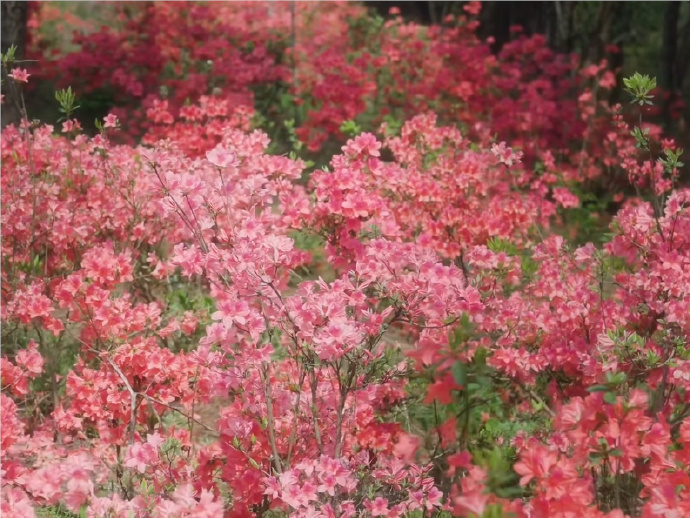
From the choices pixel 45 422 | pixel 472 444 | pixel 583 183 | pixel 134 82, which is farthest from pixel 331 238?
pixel 134 82

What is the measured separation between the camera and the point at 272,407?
2.52 metres

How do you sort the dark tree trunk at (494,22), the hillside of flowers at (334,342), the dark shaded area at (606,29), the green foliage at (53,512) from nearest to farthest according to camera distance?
the hillside of flowers at (334,342) → the green foliage at (53,512) → the dark shaded area at (606,29) → the dark tree trunk at (494,22)

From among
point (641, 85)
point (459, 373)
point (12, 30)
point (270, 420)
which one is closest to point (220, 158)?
point (270, 420)

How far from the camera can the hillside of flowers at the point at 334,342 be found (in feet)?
6.49

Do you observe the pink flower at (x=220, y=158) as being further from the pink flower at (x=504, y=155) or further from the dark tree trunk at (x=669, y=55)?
the dark tree trunk at (x=669, y=55)

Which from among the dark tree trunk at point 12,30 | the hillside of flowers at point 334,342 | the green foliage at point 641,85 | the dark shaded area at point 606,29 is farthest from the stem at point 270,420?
the dark shaded area at point 606,29

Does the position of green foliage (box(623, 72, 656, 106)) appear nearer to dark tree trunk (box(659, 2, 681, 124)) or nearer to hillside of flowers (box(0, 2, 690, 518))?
hillside of flowers (box(0, 2, 690, 518))

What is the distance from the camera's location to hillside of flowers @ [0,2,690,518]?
1979mm

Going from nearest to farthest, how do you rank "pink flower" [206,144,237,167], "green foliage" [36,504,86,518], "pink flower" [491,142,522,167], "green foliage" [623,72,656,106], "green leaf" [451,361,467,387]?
1. "green leaf" [451,361,467,387]
2. "pink flower" [206,144,237,167]
3. "green foliage" [623,72,656,106]
4. "green foliage" [36,504,86,518]
5. "pink flower" [491,142,522,167]

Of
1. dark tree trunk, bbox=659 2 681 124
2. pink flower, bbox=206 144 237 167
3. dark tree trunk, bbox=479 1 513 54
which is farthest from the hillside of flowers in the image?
dark tree trunk, bbox=479 1 513 54

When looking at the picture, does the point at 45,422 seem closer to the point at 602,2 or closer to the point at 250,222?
the point at 250,222

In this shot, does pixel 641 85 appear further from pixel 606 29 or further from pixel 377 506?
pixel 606 29

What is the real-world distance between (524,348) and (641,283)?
0.51m

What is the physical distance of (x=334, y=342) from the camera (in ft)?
6.95
